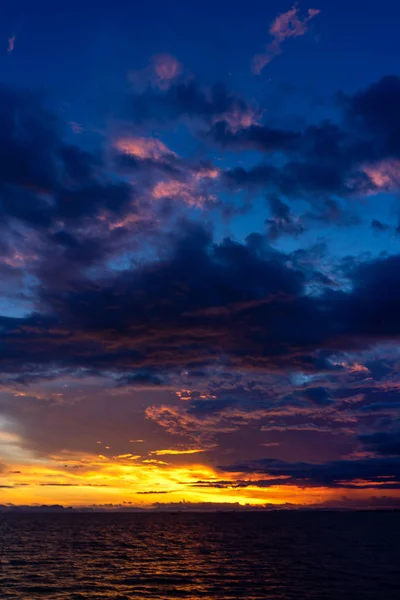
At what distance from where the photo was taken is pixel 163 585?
5831cm

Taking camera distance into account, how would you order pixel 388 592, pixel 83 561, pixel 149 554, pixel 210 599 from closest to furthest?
pixel 210 599 → pixel 388 592 → pixel 83 561 → pixel 149 554

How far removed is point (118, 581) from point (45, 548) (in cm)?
4888

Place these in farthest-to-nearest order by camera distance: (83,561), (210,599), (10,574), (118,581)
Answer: (83,561) < (10,574) < (118,581) < (210,599)

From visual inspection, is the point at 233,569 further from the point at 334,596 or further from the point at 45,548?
the point at 45,548

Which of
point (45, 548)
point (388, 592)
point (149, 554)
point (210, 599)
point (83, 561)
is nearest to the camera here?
point (210, 599)

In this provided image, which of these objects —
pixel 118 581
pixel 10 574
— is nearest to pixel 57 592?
pixel 118 581

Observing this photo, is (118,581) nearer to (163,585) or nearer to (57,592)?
(163,585)

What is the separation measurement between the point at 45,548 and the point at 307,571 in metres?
56.3

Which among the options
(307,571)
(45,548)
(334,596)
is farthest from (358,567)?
(45,548)

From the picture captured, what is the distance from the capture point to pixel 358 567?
74.3 m

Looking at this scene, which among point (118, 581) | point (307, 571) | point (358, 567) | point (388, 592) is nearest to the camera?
point (388, 592)

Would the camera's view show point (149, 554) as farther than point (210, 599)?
Yes

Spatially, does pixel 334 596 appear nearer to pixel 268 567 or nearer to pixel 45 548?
pixel 268 567

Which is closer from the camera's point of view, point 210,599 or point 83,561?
→ point 210,599
